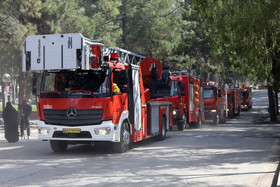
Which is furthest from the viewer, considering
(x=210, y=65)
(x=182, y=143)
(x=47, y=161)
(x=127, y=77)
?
(x=210, y=65)

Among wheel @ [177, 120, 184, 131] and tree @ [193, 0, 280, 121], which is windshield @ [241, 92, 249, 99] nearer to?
wheel @ [177, 120, 184, 131]

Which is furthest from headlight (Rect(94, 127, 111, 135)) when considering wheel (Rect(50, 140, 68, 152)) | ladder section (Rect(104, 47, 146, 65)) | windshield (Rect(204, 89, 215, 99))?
windshield (Rect(204, 89, 215, 99))

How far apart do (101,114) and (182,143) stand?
5.07 metres

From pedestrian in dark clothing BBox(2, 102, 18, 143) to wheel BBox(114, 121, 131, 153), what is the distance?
5537 mm

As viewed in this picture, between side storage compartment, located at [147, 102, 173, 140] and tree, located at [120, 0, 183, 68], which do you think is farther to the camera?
tree, located at [120, 0, 183, 68]

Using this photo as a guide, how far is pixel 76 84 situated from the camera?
13.3 m

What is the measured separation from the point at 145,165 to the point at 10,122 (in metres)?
7.99

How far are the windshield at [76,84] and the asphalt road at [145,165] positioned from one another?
179cm

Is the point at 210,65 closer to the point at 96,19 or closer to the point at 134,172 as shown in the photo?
the point at 96,19

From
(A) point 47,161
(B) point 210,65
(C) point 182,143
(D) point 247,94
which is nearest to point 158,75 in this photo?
(C) point 182,143

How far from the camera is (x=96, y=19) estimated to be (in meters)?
33.2

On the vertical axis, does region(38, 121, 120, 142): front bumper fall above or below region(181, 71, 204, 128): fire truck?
below

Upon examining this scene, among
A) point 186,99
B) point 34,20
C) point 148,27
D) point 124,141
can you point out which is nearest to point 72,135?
point 124,141

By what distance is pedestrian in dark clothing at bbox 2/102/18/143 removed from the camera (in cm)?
1756
